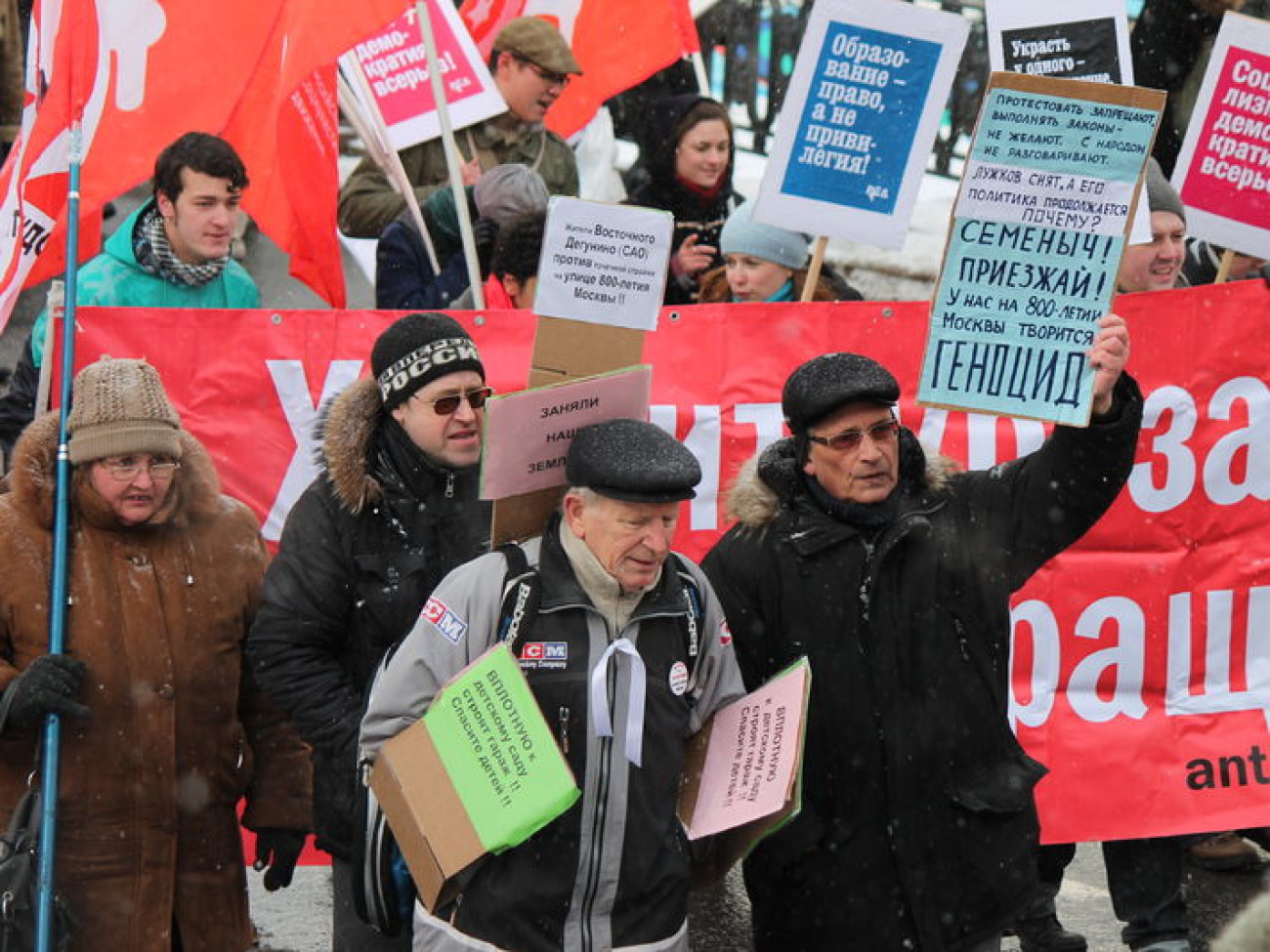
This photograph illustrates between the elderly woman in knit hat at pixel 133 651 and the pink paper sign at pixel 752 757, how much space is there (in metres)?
1.40

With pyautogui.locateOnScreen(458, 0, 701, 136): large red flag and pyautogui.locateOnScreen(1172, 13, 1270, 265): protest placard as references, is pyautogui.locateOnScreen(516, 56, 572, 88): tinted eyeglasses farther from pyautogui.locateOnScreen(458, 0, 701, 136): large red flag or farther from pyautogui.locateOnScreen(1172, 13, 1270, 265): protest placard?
pyautogui.locateOnScreen(1172, 13, 1270, 265): protest placard

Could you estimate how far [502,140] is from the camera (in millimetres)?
8117

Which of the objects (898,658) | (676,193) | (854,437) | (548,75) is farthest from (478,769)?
(676,193)

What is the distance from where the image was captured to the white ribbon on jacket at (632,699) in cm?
393

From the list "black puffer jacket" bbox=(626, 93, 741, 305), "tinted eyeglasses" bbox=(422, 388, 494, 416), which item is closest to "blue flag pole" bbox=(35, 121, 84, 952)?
"tinted eyeglasses" bbox=(422, 388, 494, 416)

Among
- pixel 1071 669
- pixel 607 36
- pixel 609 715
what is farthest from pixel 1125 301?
→ pixel 607 36

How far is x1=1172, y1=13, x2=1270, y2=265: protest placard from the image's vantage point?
243 inches

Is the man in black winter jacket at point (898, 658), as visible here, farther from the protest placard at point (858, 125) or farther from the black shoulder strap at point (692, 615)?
the protest placard at point (858, 125)

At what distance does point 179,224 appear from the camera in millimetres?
6352

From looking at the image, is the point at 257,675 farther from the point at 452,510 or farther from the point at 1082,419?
the point at 1082,419

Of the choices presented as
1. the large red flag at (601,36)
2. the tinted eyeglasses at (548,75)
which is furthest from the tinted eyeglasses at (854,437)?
the large red flag at (601,36)

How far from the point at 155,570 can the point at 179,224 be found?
1.75m

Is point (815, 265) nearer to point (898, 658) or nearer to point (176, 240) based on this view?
point (898, 658)

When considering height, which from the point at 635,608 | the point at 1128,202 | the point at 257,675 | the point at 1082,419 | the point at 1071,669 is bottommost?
the point at 1071,669
